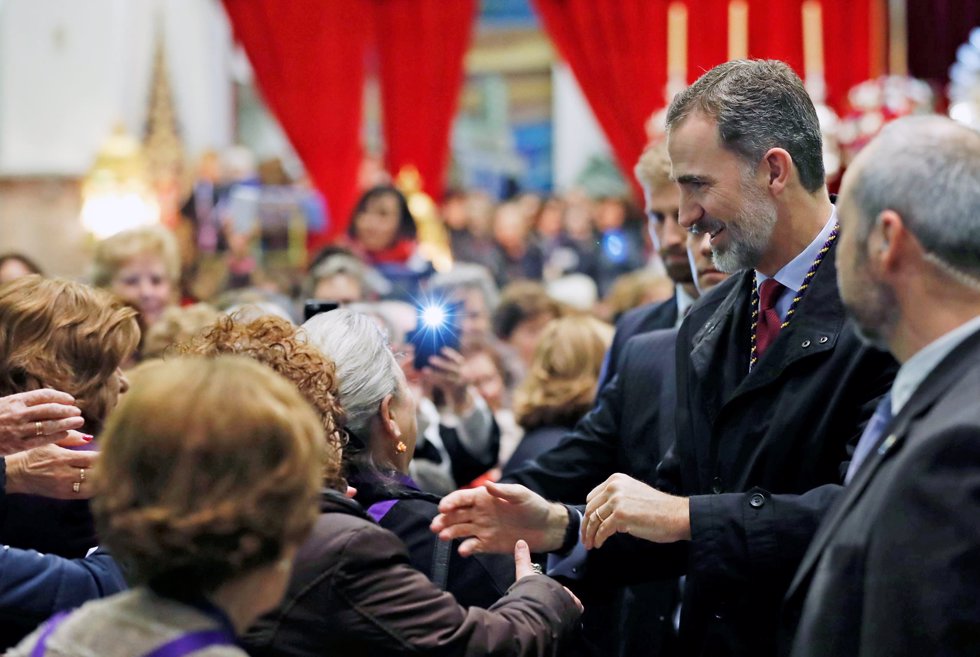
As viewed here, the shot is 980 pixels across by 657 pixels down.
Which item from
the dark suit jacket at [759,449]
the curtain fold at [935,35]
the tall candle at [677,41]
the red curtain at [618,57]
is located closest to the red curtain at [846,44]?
the curtain fold at [935,35]

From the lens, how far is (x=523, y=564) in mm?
2402

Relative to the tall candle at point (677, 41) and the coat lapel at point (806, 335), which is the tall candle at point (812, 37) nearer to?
the tall candle at point (677, 41)

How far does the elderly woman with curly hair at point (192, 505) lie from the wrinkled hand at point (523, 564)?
82cm

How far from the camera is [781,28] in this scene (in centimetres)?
978

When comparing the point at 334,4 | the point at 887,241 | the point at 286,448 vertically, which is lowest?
the point at 286,448

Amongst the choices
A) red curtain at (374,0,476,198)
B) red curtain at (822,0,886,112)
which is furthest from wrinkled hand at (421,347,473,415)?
red curtain at (374,0,476,198)

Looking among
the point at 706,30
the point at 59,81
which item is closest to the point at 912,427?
the point at 706,30

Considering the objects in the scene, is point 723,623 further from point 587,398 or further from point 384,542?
point 587,398

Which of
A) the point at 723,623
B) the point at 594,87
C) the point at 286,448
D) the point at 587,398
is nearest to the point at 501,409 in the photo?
the point at 587,398

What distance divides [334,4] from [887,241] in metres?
9.26

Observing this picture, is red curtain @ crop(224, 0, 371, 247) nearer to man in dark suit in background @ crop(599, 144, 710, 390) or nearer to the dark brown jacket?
man in dark suit in background @ crop(599, 144, 710, 390)

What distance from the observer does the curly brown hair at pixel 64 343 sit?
2682 millimetres

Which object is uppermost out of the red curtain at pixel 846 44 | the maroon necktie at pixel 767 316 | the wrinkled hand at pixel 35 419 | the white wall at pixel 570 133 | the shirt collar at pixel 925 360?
the red curtain at pixel 846 44

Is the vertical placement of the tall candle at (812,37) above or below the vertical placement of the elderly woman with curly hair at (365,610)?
above
